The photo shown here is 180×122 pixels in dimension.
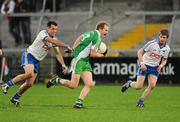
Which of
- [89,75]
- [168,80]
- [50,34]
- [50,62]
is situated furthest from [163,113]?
[50,62]

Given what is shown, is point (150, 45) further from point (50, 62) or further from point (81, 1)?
point (81, 1)

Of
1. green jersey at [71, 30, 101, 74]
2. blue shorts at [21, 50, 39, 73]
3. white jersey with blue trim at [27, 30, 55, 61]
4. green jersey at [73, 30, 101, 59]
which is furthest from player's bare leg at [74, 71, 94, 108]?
blue shorts at [21, 50, 39, 73]

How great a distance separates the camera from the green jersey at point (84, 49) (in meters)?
18.0

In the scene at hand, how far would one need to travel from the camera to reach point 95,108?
17922 millimetres

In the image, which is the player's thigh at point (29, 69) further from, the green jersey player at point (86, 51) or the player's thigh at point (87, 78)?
the player's thigh at point (87, 78)

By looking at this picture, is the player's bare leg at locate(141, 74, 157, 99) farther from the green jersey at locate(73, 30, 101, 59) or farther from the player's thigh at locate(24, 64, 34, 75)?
the player's thigh at locate(24, 64, 34, 75)

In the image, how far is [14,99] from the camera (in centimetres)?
1844

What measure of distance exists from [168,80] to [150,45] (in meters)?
10.8

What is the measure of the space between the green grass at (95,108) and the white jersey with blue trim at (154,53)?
1.22 m

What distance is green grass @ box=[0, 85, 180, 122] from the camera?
49.5ft

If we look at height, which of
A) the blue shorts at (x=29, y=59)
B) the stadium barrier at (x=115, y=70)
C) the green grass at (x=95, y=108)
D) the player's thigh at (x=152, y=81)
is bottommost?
the stadium barrier at (x=115, y=70)

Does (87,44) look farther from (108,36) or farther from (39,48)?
(108,36)

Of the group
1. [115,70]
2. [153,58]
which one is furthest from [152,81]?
[115,70]

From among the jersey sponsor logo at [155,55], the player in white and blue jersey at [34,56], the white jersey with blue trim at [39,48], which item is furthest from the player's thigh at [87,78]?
the jersey sponsor logo at [155,55]
